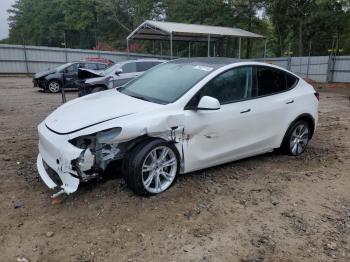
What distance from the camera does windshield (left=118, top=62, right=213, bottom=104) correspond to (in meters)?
4.30

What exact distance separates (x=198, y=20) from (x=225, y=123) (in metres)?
37.7

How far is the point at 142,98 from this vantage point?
4379mm

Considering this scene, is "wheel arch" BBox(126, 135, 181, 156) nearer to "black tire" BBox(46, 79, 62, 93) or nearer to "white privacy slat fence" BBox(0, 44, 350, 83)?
"black tire" BBox(46, 79, 62, 93)

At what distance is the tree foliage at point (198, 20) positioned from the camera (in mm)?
31828

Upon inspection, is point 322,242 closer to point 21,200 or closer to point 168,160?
point 168,160

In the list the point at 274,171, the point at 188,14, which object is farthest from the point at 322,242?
the point at 188,14

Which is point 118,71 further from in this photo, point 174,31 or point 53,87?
point 174,31

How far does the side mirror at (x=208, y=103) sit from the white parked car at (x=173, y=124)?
0.01 m

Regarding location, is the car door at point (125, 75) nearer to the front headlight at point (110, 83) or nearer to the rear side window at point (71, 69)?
the front headlight at point (110, 83)

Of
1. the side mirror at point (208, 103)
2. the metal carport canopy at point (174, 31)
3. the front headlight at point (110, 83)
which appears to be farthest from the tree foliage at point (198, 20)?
the side mirror at point (208, 103)

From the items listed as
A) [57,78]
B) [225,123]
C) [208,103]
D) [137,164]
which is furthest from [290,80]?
[57,78]

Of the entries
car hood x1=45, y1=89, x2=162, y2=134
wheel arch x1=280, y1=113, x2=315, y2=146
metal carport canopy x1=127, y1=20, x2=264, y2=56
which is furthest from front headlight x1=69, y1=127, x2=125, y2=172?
metal carport canopy x1=127, y1=20, x2=264, y2=56

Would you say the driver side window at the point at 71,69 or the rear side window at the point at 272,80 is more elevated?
the rear side window at the point at 272,80

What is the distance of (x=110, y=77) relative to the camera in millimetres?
11789
